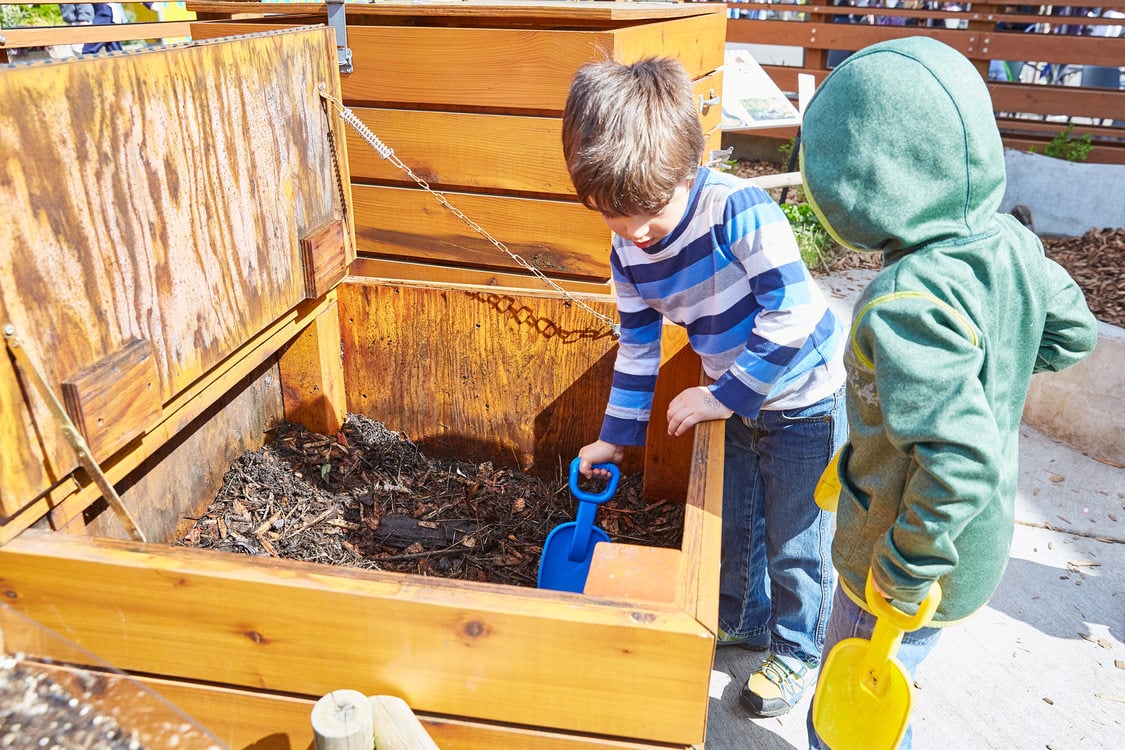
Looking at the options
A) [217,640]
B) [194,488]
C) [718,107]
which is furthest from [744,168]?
[217,640]

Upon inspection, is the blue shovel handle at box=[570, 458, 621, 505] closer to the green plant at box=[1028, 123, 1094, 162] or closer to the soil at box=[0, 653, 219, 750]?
the soil at box=[0, 653, 219, 750]

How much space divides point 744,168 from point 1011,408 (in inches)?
301

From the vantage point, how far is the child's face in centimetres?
167

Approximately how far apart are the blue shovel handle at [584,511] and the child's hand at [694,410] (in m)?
0.21

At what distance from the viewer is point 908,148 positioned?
4.08 ft

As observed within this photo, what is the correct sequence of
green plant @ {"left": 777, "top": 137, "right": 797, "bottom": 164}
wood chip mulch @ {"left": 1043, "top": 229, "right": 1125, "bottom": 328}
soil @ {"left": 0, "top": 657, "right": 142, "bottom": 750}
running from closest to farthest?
soil @ {"left": 0, "top": 657, "right": 142, "bottom": 750} < wood chip mulch @ {"left": 1043, "top": 229, "right": 1125, "bottom": 328} < green plant @ {"left": 777, "top": 137, "right": 797, "bottom": 164}

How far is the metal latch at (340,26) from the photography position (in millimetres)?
2377

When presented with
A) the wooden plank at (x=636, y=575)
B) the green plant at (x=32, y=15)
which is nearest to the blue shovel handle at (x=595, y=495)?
the wooden plank at (x=636, y=575)

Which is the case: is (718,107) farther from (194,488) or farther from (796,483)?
(194,488)

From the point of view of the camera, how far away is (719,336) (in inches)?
74.0

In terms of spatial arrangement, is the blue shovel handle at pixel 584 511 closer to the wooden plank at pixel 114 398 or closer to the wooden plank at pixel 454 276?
the wooden plank at pixel 454 276

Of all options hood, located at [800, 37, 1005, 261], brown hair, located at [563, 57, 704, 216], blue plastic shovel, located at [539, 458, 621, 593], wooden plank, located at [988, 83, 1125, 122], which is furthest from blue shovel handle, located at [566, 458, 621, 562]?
wooden plank, located at [988, 83, 1125, 122]

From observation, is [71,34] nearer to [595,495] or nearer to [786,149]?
[595,495]

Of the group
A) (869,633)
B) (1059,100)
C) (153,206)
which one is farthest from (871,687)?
(1059,100)
